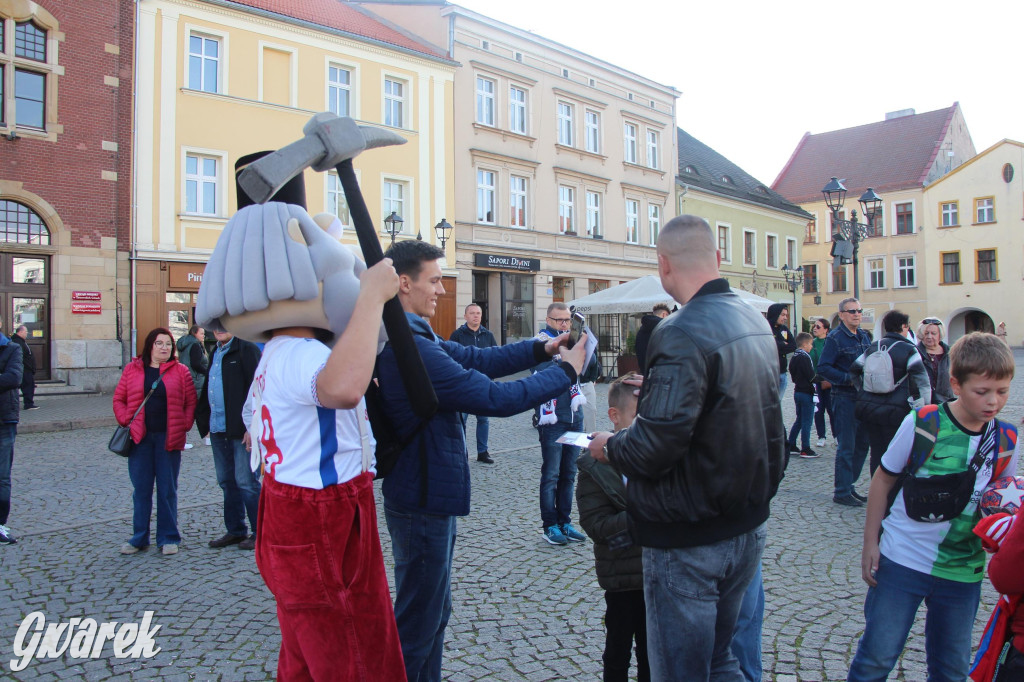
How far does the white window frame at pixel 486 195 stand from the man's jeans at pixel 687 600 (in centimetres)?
2241

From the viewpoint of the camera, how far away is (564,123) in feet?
88.9

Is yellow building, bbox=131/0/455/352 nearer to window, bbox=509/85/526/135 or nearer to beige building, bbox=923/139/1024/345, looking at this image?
window, bbox=509/85/526/135

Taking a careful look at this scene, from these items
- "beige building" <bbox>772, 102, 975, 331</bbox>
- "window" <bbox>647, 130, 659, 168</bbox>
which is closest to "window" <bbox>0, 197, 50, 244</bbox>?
"window" <bbox>647, 130, 659, 168</bbox>

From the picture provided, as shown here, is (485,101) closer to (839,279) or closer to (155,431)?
(155,431)

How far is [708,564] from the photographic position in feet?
6.98

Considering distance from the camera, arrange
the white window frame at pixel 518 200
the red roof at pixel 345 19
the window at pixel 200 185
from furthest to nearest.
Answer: the white window frame at pixel 518 200 → the red roof at pixel 345 19 → the window at pixel 200 185

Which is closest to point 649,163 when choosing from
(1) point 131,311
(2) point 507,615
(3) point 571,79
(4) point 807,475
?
(3) point 571,79

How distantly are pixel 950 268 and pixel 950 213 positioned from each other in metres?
3.25

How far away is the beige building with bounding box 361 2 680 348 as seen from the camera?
2391 cm

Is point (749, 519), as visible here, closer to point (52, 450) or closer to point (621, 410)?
point (621, 410)

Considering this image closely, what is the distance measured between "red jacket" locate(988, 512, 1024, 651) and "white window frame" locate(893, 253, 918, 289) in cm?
4734

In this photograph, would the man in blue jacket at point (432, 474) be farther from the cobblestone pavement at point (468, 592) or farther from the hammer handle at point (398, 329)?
the cobblestone pavement at point (468, 592)

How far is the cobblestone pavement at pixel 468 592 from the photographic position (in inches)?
136

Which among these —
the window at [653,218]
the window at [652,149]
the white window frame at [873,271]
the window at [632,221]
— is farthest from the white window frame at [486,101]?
the white window frame at [873,271]
